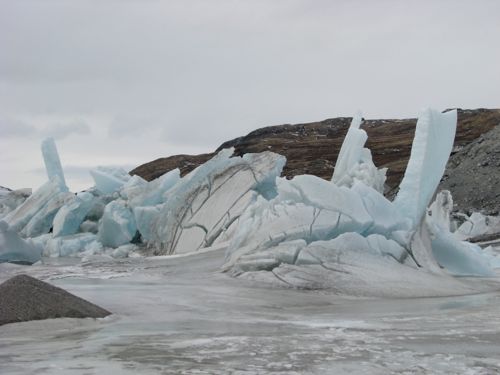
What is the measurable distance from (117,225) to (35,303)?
16.4 meters

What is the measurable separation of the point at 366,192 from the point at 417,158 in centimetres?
120

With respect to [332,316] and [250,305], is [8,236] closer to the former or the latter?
[250,305]

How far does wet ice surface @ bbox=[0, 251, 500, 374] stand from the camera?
4625 mm

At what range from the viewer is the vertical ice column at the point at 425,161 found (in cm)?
1287

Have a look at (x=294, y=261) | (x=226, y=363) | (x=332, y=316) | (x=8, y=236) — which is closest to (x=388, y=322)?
(x=332, y=316)

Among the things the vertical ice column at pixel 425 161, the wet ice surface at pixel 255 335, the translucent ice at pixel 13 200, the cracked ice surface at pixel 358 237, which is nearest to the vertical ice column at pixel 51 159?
the translucent ice at pixel 13 200

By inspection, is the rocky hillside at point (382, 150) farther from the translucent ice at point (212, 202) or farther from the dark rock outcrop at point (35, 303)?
the dark rock outcrop at point (35, 303)

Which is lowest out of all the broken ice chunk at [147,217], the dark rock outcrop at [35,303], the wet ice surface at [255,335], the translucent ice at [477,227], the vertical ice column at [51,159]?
the wet ice surface at [255,335]

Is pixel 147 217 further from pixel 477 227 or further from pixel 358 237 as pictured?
pixel 477 227

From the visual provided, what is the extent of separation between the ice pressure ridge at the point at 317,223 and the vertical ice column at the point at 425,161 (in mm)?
20

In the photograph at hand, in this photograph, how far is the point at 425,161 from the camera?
42.3 ft

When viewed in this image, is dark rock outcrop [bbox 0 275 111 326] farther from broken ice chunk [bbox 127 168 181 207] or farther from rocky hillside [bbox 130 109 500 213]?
rocky hillside [bbox 130 109 500 213]

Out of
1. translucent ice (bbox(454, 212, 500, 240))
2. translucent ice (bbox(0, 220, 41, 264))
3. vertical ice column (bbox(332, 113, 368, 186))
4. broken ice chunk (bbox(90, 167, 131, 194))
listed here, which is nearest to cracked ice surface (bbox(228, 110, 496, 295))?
vertical ice column (bbox(332, 113, 368, 186))

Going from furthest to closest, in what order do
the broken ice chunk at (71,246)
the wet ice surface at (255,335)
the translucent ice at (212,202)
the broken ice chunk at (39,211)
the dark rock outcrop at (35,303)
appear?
the broken ice chunk at (39,211)
the broken ice chunk at (71,246)
the translucent ice at (212,202)
the dark rock outcrop at (35,303)
the wet ice surface at (255,335)
